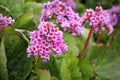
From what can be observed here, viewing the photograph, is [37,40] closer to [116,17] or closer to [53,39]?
[53,39]

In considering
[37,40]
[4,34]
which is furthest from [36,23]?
[37,40]

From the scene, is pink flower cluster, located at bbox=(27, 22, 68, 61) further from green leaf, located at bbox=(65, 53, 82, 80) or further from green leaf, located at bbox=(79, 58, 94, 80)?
green leaf, located at bbox=(79, 58, 94, 80)

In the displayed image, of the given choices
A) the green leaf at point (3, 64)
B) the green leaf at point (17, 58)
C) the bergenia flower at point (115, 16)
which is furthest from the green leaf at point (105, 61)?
the green leaf at point (3, 64)

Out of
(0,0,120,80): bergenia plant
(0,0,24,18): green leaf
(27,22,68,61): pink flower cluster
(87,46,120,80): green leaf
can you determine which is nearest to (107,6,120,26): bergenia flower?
(87,46,120,80): green leaf

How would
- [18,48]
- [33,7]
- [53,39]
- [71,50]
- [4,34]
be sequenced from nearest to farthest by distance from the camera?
[53,39] → [4,34] → [18,48] → [71,50] → [33,7]

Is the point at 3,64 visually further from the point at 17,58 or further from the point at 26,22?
the point at 26,22

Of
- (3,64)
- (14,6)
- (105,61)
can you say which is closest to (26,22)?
(14,6)

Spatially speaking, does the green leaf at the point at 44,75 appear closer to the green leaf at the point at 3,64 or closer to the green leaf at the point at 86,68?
the green leaf at the point at 3,64
